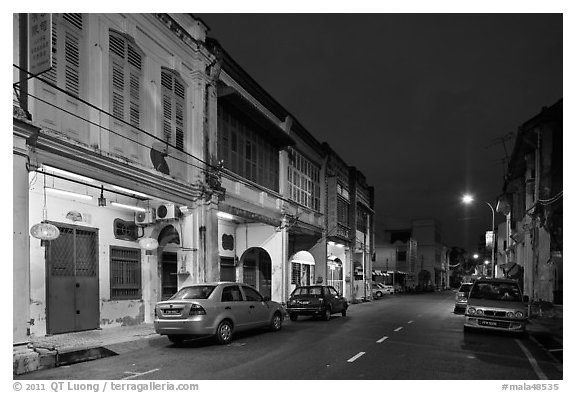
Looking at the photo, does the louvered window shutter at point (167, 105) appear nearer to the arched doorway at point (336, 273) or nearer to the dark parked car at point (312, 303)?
the dark parked car at point (312, 303)

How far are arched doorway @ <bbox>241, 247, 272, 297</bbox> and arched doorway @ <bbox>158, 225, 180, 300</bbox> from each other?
5195 mm

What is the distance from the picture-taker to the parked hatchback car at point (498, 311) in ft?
50.3

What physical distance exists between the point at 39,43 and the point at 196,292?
7360mm

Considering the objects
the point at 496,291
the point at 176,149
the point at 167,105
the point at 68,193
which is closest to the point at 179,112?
the point at 167,105

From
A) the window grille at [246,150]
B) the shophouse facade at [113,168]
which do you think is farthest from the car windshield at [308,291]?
the window grille at [246,150]

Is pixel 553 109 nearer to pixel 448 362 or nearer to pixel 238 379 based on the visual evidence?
pixel 448 362

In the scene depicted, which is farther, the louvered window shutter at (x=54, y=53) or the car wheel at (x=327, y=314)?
the car wheel at (x=327, y=314)

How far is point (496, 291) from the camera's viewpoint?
57.5 feet

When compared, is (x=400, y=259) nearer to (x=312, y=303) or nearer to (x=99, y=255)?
(x=312, y=303)

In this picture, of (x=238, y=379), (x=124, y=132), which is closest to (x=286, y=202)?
(x=124, y=132)

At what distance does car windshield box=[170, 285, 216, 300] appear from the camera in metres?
13.5

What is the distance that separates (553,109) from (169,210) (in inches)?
650

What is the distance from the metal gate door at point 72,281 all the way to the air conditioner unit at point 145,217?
1.91m

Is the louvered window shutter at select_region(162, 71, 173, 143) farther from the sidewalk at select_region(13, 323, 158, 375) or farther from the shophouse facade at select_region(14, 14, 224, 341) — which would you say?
the sidewalk at select_region(13, 323, 158, 375)
